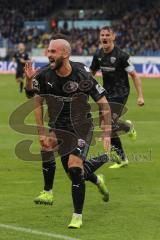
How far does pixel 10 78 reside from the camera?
132 ft

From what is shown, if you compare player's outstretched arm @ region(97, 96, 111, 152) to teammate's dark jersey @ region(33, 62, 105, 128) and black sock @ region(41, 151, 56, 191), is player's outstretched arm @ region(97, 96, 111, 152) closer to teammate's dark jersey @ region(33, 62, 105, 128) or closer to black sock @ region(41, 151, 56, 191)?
teammate's dark jersey @ region(33, 62, 105, 128)

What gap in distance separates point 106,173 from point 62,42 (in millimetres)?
4235

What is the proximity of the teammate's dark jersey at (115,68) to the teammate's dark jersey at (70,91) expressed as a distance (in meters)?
3.74

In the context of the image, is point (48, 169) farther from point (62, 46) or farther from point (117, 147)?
point (117, 147)

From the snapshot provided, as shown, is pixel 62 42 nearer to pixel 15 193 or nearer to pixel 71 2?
pixel 15 193

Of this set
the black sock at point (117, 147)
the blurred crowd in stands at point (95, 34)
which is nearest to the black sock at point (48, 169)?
the black sock at point (117, 147)

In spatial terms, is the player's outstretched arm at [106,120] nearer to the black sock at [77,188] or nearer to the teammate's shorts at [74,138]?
the teammate's shorts at [74,138]

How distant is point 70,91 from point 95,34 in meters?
42.3

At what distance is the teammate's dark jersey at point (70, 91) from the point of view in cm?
819

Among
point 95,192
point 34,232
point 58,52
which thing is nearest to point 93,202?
point 95,192

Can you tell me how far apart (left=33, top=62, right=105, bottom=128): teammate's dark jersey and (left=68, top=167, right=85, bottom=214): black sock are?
69cm

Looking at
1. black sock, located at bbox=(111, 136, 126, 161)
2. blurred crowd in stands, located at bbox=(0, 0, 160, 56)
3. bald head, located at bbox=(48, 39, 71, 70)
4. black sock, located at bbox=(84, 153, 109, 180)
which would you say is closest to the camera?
bald head, located at bbox=(48, 39, 71, 70)

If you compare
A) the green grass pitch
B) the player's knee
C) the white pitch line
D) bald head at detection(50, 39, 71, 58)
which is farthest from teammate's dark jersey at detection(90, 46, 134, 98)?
the white pitch line

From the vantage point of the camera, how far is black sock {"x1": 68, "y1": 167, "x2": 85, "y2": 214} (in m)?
7.88
